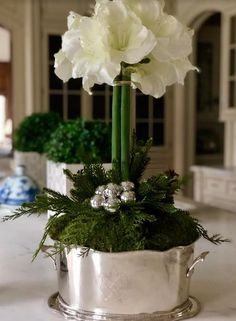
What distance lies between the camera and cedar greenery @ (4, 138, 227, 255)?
75 cm

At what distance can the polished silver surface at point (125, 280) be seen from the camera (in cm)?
74

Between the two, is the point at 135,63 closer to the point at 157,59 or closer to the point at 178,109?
the point at 157,59

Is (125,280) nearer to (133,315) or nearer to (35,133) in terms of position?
(133,315)

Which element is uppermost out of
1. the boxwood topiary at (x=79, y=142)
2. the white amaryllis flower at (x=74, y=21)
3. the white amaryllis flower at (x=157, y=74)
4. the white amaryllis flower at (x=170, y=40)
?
the white amaryllis flower at (x=74, y=21)

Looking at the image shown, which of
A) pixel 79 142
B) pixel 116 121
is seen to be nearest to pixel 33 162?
pixel 79 142

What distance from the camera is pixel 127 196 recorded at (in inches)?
30.2

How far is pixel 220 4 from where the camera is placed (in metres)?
4.09

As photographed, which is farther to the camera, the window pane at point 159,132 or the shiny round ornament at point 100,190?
the window pane at point 159,132

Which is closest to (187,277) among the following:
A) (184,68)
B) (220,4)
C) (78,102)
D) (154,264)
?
(154,264)

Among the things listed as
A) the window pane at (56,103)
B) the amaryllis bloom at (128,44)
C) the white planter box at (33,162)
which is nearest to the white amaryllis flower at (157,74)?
the amaryllis bloom at (128,44)

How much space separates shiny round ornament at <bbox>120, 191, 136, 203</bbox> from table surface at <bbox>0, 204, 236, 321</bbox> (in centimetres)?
20

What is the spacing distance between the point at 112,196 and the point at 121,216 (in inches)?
1.3

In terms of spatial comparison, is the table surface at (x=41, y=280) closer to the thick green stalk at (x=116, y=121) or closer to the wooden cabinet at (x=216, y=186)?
the thick green stalk at (x=116, y=121)

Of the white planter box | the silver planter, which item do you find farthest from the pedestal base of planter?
the white planter box
